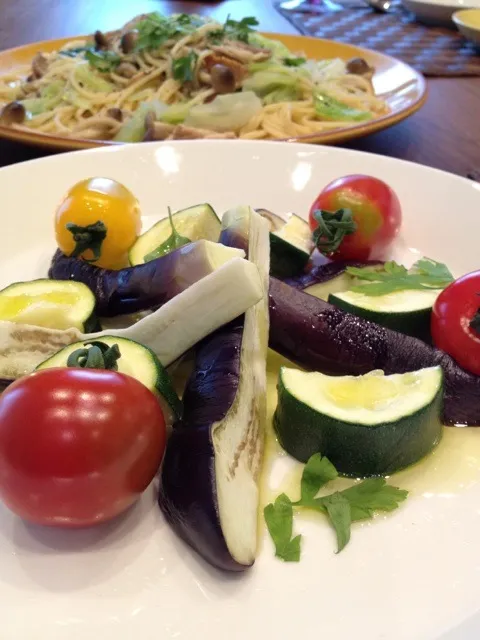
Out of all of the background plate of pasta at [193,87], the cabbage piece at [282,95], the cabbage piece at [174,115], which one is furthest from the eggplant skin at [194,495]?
the cabbage piece at [282,95]

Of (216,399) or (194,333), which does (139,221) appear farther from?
(216,399)

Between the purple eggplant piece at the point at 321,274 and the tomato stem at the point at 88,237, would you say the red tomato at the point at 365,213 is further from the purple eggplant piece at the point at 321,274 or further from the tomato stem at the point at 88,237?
the tomato stem at the point at 88,237

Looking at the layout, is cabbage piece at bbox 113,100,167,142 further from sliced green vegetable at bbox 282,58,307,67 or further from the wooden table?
sliced green vegetable at bbox 282,58,307,67

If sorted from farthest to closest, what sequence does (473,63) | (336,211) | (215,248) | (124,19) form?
(124,19) < (473,63) < (336,211) < (215,248)

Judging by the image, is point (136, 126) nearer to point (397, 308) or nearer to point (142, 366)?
point (397, 308)

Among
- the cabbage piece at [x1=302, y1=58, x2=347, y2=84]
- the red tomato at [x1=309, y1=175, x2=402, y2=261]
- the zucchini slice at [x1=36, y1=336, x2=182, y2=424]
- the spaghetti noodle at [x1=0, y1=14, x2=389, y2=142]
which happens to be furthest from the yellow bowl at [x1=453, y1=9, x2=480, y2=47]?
the zucchini slice at [x1=36, y1=336, x2=182, y2=424]

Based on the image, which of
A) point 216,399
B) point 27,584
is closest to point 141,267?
point 216,399
